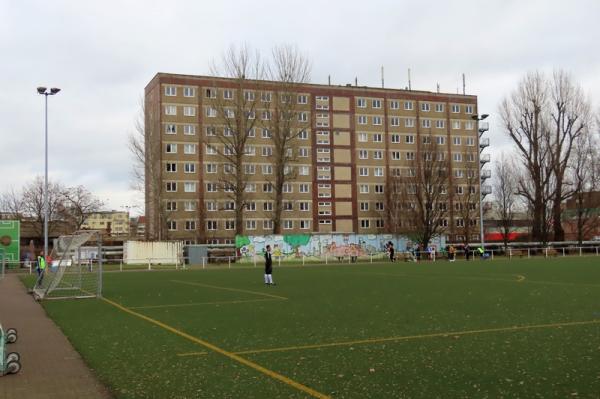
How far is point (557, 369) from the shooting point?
7.78 meters

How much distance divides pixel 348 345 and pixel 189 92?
83169 millimetres

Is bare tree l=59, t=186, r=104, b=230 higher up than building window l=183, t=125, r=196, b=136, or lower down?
lower down

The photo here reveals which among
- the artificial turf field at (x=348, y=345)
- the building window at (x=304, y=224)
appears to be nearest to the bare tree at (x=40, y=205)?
the building window at (x=304, y=224)

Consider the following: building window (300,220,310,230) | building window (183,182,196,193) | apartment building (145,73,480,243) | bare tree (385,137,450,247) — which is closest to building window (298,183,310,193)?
apartment building (145,73,480,243)

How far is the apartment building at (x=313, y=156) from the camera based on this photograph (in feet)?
285

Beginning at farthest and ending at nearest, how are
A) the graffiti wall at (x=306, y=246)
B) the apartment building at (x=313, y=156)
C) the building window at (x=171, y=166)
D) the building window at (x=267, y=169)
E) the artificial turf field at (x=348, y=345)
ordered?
the building window at (x=267, y=169) → the building window at (x=171, y=166) → the apartment building at (x=313, y=156) → the graffiti wall at (x=306, y=246) → the artificial turf field at (x=348, y=345)

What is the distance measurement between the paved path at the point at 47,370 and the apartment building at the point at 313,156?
61618 mm

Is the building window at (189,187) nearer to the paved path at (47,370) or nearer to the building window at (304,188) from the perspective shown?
the building window at (304,188)

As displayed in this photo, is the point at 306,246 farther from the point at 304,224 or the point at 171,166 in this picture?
the point at 171,166

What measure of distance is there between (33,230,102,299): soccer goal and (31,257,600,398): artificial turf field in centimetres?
390

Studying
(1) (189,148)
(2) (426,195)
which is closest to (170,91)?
(1) (189,148)

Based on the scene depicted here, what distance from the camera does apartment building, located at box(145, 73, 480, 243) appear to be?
8688 cm

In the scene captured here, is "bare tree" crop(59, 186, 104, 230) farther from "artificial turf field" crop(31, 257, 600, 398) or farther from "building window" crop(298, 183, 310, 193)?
"artificial turf field" crop(31, 257, 600, 398)

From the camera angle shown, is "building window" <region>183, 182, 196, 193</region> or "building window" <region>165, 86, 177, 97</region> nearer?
"building window" <region>165, 86, 177, 97</region>
